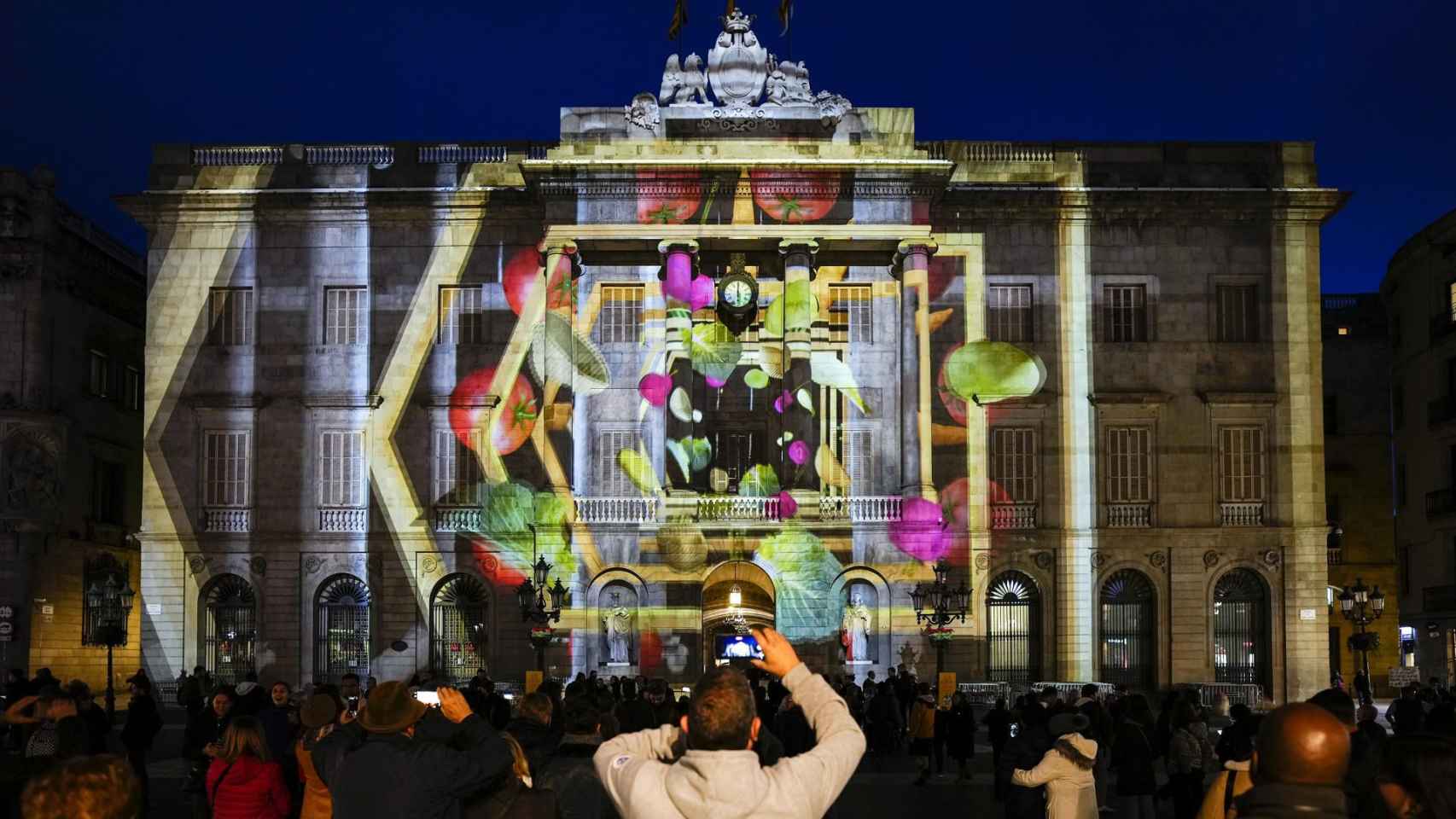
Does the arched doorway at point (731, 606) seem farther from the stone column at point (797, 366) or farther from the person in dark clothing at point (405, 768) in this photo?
the person in dark clothing at point (405, 768)

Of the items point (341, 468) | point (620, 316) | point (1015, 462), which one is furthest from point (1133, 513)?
point (341, 468)

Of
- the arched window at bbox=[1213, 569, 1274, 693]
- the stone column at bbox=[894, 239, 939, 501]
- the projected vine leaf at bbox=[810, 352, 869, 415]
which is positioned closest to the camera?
the stone column at bbox=[894, 239, 939, 501]

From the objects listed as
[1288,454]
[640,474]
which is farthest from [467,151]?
[1288,454]

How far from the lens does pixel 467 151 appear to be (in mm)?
46625

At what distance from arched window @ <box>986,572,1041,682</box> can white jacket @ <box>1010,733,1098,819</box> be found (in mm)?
32394

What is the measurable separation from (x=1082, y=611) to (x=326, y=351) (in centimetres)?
2091

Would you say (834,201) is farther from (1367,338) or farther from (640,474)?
(1367,338)

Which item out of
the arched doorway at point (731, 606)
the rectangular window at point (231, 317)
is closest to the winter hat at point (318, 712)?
the arched doorway at point (731, 606)

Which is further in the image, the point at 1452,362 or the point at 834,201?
the point at 1452,362

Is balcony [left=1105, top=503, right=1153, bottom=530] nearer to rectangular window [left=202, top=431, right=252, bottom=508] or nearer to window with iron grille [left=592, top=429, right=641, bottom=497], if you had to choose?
window with iron grille [left=592, top=429, right=641, bottom=497]

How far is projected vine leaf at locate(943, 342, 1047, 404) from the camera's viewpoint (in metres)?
45.8

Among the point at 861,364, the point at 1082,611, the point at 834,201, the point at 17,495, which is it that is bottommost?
the point at 1082,611

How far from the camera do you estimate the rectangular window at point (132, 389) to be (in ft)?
169

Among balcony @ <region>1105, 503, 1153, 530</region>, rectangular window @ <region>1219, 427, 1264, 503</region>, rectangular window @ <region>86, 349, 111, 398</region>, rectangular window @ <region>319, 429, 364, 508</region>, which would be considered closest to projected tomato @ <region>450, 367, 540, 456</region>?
rectangular window @ <region>319, 429, 364, 508</region>
